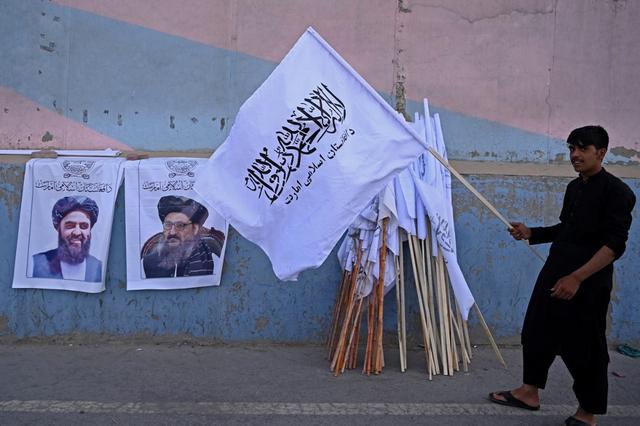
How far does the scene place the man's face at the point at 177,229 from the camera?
5547 millimetres

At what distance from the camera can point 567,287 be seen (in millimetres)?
3850

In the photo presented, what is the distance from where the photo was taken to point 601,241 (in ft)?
12.8

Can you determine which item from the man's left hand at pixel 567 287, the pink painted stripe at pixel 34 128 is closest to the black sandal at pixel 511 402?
the man's left hand at pixel 567 287

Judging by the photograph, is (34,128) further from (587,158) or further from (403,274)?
(587,158)

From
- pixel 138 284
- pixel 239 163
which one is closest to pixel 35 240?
pixel 138 284

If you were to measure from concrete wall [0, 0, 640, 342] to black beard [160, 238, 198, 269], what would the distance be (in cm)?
26

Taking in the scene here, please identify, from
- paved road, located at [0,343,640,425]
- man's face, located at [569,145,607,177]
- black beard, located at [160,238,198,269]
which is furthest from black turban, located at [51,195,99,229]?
man's face, located at [569,145,607,177]

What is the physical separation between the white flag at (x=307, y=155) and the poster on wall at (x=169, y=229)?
4.41ft

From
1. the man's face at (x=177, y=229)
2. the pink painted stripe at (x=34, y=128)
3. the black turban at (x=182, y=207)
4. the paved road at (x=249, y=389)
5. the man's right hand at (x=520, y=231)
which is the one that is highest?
the pink painted stripe at (x=34, y=128)

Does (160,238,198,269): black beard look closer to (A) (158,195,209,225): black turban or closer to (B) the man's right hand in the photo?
(A) (158,195,209,225): black turban

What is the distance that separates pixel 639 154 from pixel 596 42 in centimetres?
106

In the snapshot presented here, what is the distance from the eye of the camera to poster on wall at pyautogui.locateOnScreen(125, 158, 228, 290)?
18.1ft

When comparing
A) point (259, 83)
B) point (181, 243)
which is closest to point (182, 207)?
point (181, 243)

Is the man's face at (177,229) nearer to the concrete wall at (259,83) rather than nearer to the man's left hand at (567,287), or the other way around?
the concrete wall at (259,83)
